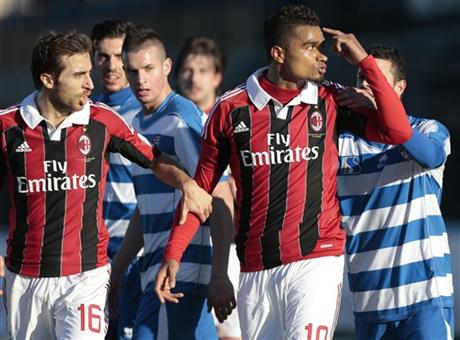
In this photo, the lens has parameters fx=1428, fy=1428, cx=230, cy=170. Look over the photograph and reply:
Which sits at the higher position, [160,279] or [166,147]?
[166,147]

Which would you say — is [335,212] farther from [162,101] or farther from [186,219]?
[162,101]

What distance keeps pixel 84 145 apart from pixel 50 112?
0.85 ft

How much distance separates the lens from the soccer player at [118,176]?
9.09m

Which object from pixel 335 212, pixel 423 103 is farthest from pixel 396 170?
pixel 423 103

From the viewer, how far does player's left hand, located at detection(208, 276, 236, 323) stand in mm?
7805

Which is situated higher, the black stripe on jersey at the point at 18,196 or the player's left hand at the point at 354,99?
the player's left hand at the point at 354,99

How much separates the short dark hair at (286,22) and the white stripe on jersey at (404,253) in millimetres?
1241

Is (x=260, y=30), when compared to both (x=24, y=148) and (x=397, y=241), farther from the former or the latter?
(x=24, y=148)

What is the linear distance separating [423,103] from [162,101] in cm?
1661

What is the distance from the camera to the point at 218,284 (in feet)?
25.8

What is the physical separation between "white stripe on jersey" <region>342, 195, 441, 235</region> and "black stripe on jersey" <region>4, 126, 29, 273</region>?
1.75m

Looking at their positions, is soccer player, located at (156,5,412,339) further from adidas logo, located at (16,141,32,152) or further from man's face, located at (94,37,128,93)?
man's face, located at (94,37,128,93)

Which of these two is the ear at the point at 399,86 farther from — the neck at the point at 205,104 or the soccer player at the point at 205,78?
the neck at the point at 205,104

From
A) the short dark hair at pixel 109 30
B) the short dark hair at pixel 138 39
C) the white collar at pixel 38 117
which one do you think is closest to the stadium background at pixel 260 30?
the short dark hair at pixel 109 30
